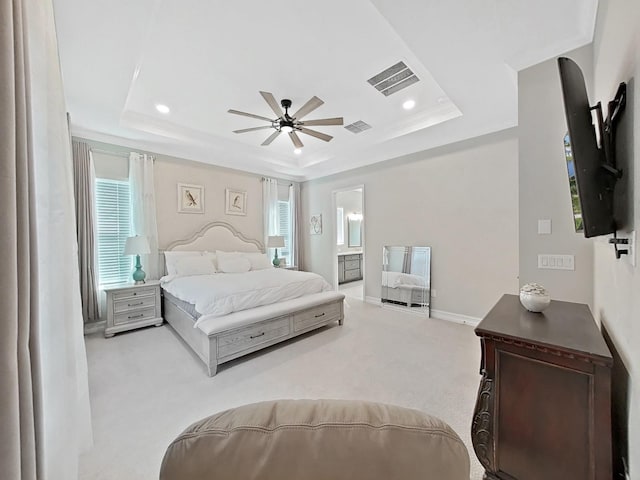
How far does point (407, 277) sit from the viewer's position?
447 cm

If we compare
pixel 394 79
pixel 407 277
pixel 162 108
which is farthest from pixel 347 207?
pixel 162 108

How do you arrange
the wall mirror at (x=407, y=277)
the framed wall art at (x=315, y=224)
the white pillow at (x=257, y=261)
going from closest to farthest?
the wall mirror at (x=407, y=277), the white pillow at (x=257, y=261), the framed wall art at (x=315, y=224)

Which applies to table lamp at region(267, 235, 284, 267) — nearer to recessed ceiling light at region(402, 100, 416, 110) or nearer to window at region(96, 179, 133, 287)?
window at region(96, 179, 133, 287)

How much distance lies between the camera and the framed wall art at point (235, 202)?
199 inches

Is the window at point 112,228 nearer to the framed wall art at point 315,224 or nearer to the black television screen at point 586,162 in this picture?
the framed wall art at point 315,224

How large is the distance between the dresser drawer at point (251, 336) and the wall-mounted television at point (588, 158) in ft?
8.70

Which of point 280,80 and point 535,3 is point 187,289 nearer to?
point 280,80

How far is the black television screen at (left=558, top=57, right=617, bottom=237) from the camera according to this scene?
1.11m

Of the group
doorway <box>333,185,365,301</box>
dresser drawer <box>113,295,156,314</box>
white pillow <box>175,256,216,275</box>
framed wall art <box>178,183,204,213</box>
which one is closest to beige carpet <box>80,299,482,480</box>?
dresser drawer <box>113,295,156,314</box>

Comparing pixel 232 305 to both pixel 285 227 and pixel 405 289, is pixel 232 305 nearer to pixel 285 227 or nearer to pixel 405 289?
pixel 405 289

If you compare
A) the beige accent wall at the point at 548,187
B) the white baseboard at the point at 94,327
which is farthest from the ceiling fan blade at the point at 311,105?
the white baseboard at the point at 94,327

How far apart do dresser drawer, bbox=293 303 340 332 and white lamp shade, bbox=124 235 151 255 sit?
7.60 feet

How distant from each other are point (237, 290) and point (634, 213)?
2.93 meters

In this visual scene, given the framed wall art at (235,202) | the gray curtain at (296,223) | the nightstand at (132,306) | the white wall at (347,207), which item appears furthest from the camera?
the white wall at (347,207)
